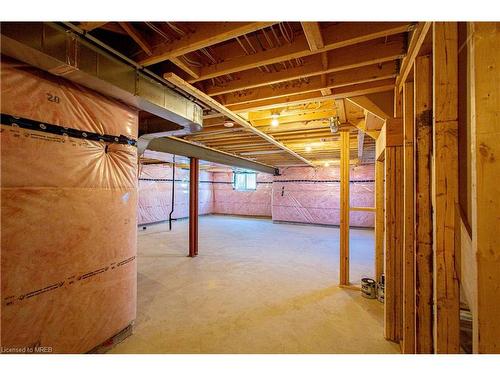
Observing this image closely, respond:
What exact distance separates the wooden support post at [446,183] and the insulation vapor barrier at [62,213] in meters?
2.09

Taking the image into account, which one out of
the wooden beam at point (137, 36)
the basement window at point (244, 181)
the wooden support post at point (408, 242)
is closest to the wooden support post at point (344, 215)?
the wooden support post at point (408, 242)

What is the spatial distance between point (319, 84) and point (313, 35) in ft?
2.44

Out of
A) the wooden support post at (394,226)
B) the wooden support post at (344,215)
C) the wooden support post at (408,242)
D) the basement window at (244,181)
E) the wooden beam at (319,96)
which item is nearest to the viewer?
the wooden support post at (408,242)

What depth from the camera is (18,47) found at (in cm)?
111

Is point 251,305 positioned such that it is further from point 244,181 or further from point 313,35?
point 244,181

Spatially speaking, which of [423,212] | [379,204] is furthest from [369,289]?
[423,212]

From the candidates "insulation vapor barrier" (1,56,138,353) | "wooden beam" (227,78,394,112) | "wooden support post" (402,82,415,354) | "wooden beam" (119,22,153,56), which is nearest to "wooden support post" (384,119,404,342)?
"wooden support post" (402,82,415,354)

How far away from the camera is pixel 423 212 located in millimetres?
1279

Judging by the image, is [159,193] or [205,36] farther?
[159,193]

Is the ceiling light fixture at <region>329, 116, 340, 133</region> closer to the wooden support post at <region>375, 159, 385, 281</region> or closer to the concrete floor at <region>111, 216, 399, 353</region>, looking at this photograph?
the wooden support post at <region>375, 159, 385, 281</region>

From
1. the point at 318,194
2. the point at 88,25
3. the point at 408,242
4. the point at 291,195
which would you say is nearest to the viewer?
the point at 88,25

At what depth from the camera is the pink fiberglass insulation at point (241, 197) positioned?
31.6 feet

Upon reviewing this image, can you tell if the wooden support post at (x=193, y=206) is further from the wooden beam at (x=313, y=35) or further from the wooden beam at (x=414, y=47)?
the wooden beam at (x=414, y=47)
